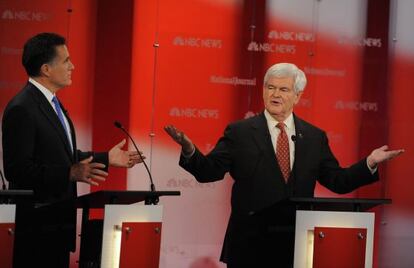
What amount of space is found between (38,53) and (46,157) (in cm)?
57

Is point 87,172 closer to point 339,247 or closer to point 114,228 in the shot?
point 114,228

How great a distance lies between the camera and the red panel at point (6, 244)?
332 centimetres

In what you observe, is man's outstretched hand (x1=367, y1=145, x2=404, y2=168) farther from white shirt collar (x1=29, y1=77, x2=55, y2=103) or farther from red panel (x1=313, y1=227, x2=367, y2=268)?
white shirt collar (x1=29, y1=77, x2=55, y2=103)

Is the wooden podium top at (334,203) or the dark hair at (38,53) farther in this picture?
the dark hair at (38,53)

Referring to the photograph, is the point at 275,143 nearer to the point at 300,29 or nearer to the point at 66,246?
the point at 66,246

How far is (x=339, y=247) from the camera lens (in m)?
3.74

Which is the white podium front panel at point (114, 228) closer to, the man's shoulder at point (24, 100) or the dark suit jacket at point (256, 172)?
the dark suit jacket at point (256, 172)

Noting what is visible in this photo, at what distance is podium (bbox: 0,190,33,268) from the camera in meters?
3.32

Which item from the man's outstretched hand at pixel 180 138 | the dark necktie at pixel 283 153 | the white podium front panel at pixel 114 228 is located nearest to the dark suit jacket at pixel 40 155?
the white podium front panel at pixel 114 228

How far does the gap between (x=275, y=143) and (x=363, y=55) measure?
2.52 metres

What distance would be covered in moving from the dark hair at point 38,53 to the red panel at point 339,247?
1635 mm

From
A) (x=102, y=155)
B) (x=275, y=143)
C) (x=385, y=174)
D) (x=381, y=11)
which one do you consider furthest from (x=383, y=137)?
(x=102, y=155)

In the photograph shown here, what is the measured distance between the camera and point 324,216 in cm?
374

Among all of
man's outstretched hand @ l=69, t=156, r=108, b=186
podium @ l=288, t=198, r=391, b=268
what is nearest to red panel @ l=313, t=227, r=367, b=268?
podium @ l=288, t=198, r=391, b=268
